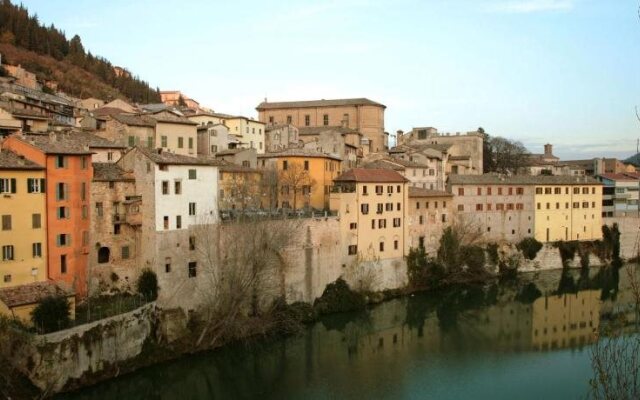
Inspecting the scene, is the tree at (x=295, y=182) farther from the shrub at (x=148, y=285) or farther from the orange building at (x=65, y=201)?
the orange building at (x=65, y=201)

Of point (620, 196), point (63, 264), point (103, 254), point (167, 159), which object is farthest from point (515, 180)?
point (63, 264)

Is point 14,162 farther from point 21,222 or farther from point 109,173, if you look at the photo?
point 109,173

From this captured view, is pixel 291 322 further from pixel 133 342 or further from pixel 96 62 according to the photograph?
pixel 96 62

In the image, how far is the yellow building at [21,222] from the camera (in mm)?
20969

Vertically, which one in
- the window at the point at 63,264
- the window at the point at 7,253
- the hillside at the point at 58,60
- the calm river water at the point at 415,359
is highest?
the hillside at the point at 58,60

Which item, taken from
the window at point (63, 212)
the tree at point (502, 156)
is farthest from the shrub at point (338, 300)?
the tree at point (502, 156)

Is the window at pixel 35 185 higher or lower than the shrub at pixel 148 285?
higher

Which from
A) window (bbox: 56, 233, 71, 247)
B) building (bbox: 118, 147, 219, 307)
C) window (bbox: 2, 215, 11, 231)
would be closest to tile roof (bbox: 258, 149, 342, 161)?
building (bbox: 118, 147, 219, 307)

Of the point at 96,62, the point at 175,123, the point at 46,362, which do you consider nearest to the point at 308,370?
the point at 46,362

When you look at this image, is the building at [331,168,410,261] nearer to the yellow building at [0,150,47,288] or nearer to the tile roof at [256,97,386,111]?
the yellow building at [0,150,47,288]

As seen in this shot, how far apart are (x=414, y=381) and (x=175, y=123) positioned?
66.0 ft

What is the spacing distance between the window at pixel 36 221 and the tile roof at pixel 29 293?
80.9 inches

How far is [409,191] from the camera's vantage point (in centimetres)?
3806

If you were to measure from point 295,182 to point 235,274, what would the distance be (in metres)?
11.2
